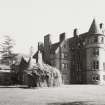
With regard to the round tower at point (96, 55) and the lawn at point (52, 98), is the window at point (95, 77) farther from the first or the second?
the lawn at point (52, 98)

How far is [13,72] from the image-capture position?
64.5m

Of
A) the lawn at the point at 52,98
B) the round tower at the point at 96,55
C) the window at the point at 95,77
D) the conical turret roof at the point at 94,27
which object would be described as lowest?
the lawn at the point at 52,98

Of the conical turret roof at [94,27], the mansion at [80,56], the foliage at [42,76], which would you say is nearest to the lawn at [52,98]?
the foliage at [42,76]

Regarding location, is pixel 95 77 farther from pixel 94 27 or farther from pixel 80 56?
pixel 94 27

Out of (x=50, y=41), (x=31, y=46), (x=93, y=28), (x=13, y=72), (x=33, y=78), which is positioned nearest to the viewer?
(x=33, y=78)

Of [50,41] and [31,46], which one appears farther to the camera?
[31,46]

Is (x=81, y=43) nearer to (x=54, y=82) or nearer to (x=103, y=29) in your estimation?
(x=103, y=29)

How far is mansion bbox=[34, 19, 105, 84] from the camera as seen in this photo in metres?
59.8

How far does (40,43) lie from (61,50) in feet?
44.1

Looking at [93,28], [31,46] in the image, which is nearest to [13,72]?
[93,28]

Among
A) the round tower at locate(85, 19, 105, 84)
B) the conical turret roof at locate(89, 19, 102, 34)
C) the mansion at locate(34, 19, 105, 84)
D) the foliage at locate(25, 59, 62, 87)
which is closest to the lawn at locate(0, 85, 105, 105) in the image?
the foliage at locate(25, 59, 62, 87)

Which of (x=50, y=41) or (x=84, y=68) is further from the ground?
(x=50, y=41)

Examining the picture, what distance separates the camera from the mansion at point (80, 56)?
2354 inches

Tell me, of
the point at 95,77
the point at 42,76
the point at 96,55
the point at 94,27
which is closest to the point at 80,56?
the point at 96,55
